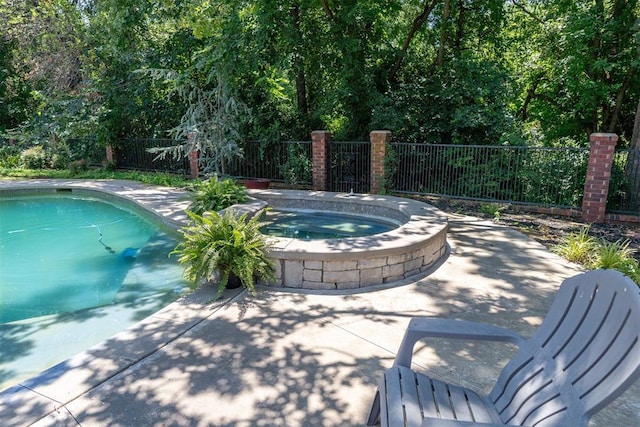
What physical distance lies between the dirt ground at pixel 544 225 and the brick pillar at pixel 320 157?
9.24 feet

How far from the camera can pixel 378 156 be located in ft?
31.6

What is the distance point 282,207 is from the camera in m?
8.41

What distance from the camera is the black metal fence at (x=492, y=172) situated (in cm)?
809

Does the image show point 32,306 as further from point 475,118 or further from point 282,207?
point 475,118

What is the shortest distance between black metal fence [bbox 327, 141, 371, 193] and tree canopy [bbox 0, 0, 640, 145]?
2.97 feet

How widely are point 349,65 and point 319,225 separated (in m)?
5.08

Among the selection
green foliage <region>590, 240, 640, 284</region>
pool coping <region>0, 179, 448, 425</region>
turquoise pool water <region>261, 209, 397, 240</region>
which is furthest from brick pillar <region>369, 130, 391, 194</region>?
pool coping <region>0, 179, 448, 425</region>

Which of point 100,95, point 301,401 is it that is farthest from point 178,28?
point 301,401

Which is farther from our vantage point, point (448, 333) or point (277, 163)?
point (277, 163)

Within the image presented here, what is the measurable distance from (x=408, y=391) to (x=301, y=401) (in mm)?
839

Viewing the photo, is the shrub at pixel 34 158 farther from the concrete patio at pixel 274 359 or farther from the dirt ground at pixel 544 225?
the concrete patio at pixel 274 359


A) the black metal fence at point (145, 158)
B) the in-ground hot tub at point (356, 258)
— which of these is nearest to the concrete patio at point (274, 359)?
the in-ground hot tub at point (356, 258)

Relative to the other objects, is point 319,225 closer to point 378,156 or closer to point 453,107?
point 378,156

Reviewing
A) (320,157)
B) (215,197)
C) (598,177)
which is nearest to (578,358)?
(215,197)
